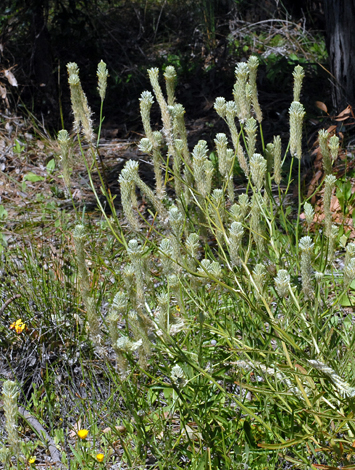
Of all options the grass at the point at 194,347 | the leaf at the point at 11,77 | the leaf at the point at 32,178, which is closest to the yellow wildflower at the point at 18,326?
the grass at the point at 194,347

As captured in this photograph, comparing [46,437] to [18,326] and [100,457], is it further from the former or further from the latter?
[18,326]

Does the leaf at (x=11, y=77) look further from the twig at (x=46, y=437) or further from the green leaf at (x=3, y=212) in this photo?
the twig at (x=46, y=437)

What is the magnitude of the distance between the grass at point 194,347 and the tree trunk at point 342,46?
2.44 meters

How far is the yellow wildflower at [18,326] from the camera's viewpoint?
239cm

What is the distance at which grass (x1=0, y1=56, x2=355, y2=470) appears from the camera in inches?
55.4

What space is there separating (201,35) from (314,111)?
8.94 feet

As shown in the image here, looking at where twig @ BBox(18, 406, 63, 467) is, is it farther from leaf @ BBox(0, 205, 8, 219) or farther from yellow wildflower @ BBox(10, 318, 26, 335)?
leaf @ BBox(0, 205, 8, 219)

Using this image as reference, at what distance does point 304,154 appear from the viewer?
404cm

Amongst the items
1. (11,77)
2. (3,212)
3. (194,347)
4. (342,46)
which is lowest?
(3,212)

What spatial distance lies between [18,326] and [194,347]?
3.44ft

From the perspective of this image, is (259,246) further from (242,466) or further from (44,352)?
(44,352)

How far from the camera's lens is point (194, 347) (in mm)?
1750

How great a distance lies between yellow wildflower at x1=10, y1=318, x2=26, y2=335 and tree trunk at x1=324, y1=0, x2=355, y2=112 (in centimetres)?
304

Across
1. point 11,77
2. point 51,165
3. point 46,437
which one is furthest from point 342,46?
point 46,437
